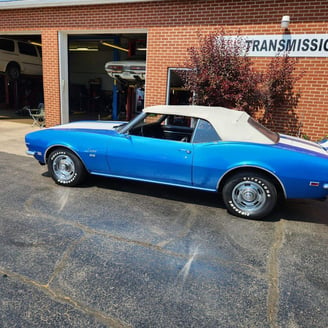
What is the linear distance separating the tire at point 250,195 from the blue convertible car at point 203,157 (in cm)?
1

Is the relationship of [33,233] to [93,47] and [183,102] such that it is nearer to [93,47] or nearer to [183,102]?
[183,102]

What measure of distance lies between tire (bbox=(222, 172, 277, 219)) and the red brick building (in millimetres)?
4060

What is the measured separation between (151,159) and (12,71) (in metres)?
13.0

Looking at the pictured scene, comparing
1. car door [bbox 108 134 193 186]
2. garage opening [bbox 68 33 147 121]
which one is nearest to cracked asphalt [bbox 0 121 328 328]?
car door [bbox 108 134 193 186]

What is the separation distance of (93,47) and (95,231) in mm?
14247

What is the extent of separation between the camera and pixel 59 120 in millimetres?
9773

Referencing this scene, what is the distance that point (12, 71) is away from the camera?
45.6 ft

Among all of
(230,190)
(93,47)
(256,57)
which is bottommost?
(230,190)

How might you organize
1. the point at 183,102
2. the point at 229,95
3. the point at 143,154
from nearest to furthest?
the point at 143,154, the point at 229,95, the point at 183,102

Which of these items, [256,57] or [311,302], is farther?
[256,57]

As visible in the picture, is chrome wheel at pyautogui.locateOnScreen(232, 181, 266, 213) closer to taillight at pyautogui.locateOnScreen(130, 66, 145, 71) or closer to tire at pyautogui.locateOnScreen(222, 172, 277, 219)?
tire at pyautogui.locateOnScreen(222, 172, 277, 219)

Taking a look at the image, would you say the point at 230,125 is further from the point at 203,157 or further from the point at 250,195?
the point at 250,195

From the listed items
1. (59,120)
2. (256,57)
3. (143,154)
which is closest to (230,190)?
(143,154)

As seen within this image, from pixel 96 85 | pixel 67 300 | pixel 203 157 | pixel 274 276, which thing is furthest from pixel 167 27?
pixel 96 85
